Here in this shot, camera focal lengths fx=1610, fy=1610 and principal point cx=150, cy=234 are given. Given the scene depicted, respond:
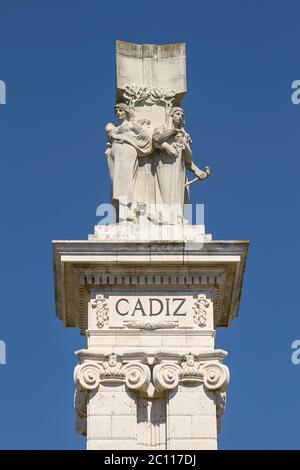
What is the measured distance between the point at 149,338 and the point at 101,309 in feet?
3.69

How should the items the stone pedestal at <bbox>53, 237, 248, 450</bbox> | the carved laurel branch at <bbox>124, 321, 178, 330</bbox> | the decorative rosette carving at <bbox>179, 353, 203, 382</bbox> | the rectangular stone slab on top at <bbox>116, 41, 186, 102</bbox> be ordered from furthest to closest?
the rectangular stone slab on top at <bbox>116, 41, 186, 102</bbox> < the carved laurel branch at <bbox>124, 321, 178, 330</bbox> < the decorative rosette carving at <bbox>179, 353, 203, 382</bbox> < the stone pedestal at <bbox>53, 237, 248, 450</bbox>

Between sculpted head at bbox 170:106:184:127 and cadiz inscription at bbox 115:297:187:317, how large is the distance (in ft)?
13.7

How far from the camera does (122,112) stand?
34188mm

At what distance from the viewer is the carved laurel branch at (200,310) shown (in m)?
31.8

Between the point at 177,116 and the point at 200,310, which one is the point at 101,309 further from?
the point at 177,116

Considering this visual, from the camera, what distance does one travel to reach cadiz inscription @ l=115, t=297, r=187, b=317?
31.8 meters

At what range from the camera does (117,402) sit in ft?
102

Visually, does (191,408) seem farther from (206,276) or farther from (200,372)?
(206,276)

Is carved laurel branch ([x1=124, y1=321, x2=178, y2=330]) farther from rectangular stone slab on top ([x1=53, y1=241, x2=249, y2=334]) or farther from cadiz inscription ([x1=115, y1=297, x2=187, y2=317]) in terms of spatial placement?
rectangular stone slab on top ([x1=53, y1=241, x2=249, y2=334])

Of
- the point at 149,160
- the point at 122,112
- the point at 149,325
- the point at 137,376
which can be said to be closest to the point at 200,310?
the point at 149,325

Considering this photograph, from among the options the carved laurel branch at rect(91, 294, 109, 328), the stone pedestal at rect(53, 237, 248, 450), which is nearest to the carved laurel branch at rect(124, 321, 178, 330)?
the stone pedestal at rect(53, 237, 248, 450)

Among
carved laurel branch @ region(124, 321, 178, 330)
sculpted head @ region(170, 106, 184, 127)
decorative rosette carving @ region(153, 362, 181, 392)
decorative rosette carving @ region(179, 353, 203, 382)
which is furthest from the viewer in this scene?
sculpted head @ region(170, 106, 184, 127)
